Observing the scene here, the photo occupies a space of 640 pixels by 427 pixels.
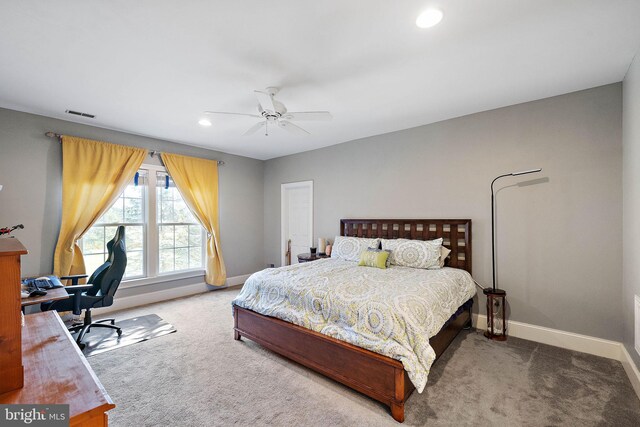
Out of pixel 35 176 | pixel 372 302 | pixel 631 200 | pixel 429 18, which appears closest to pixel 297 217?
pixel 372 302

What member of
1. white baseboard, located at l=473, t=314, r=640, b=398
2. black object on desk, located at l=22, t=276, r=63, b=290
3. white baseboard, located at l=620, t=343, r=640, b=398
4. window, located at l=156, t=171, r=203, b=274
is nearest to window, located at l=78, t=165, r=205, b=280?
window, located at l=156, t=171, r=203, b=274

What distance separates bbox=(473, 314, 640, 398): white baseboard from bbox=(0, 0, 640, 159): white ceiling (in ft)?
8.23

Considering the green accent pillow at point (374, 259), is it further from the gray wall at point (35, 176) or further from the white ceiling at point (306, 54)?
the gray wall at point (35, 176)

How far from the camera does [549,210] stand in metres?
3.04

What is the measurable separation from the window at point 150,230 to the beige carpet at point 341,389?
1850mm

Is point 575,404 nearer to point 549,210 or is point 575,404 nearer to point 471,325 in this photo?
point 471,325

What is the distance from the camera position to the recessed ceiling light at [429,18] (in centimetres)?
181

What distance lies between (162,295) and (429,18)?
5052 mm

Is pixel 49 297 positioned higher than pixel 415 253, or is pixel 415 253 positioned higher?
pixel 415 253

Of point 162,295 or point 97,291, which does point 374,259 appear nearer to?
point 97,291

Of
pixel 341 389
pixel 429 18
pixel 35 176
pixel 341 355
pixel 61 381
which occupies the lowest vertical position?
pixel 341 389

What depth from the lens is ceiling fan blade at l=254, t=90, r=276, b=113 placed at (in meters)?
2.45

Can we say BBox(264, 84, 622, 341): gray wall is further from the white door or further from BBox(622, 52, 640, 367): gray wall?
the white door

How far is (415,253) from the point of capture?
11.6 ft
